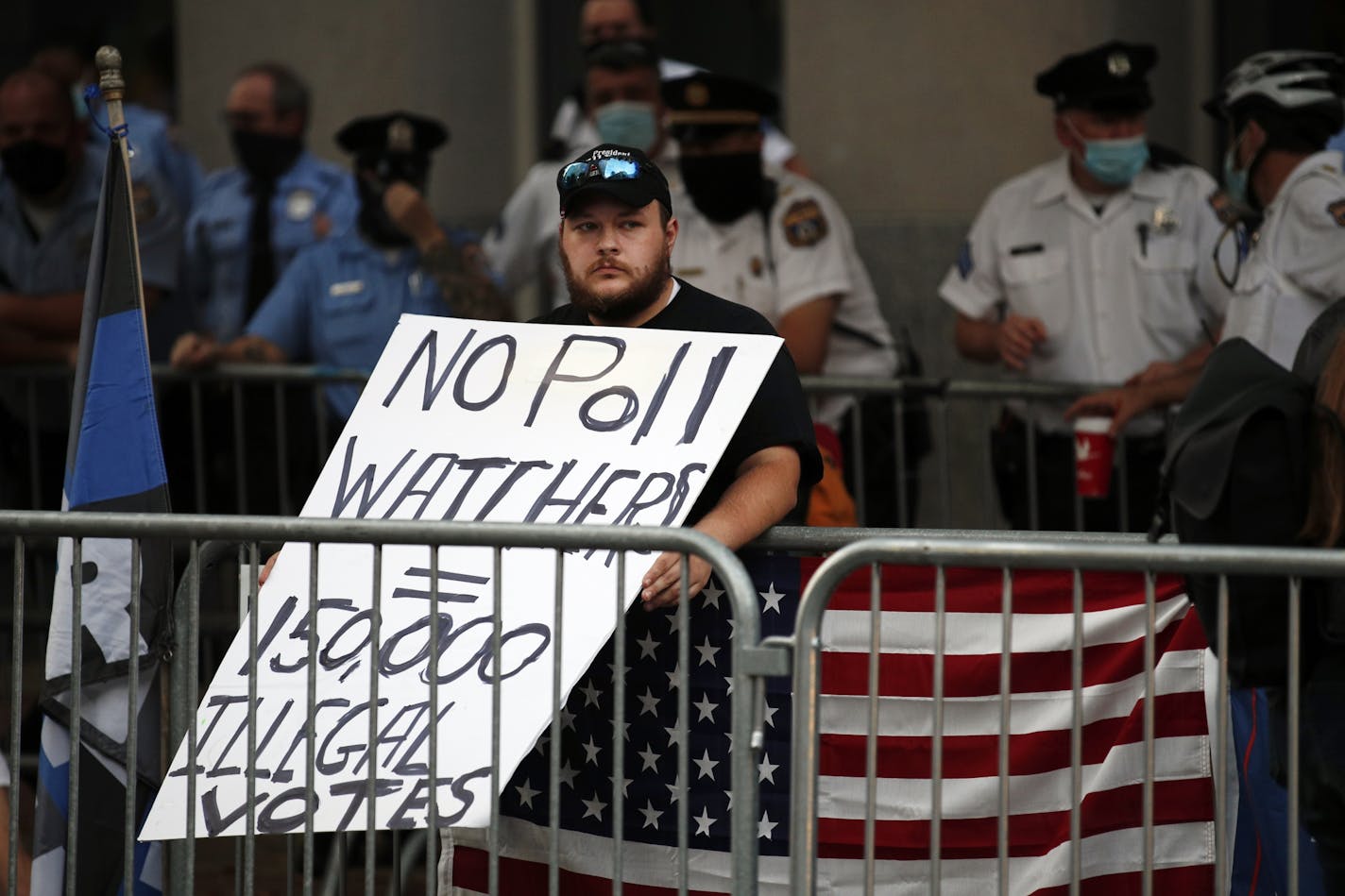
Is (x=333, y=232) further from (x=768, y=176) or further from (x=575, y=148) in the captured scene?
(x=768, y=176)

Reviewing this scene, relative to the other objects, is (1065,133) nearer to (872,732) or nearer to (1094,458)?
(1094,458)

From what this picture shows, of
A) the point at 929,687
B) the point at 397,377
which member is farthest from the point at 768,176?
the point at 929,687

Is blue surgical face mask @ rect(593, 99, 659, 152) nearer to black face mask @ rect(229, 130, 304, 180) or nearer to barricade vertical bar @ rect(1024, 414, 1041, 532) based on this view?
black face mask @ rect(229, 130, 304, 180)

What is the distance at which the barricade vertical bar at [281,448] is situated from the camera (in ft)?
24.8

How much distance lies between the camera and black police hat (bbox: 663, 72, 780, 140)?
303 inches

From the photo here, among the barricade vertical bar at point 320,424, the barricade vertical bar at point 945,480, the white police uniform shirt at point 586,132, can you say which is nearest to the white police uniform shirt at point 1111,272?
the barricade vertical bar at point 945,480

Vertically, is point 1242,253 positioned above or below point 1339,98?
below

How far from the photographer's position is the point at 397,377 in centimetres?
484

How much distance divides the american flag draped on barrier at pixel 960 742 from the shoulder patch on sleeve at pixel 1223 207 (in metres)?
2.76

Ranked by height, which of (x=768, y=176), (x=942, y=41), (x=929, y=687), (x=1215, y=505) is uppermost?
(x=942, y=41)

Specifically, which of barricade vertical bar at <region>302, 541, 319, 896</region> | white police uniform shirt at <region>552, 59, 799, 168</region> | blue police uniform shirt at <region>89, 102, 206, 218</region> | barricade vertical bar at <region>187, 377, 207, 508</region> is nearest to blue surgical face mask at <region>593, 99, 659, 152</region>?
white police uniform shirt at <region>552, 59, 799, 168</region>

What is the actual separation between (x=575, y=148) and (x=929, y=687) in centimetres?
480

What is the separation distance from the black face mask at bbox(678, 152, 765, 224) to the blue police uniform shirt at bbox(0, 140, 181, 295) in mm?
2225

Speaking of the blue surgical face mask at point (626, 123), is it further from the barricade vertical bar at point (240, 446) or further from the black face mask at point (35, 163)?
the black face mask at point (35, 163)
